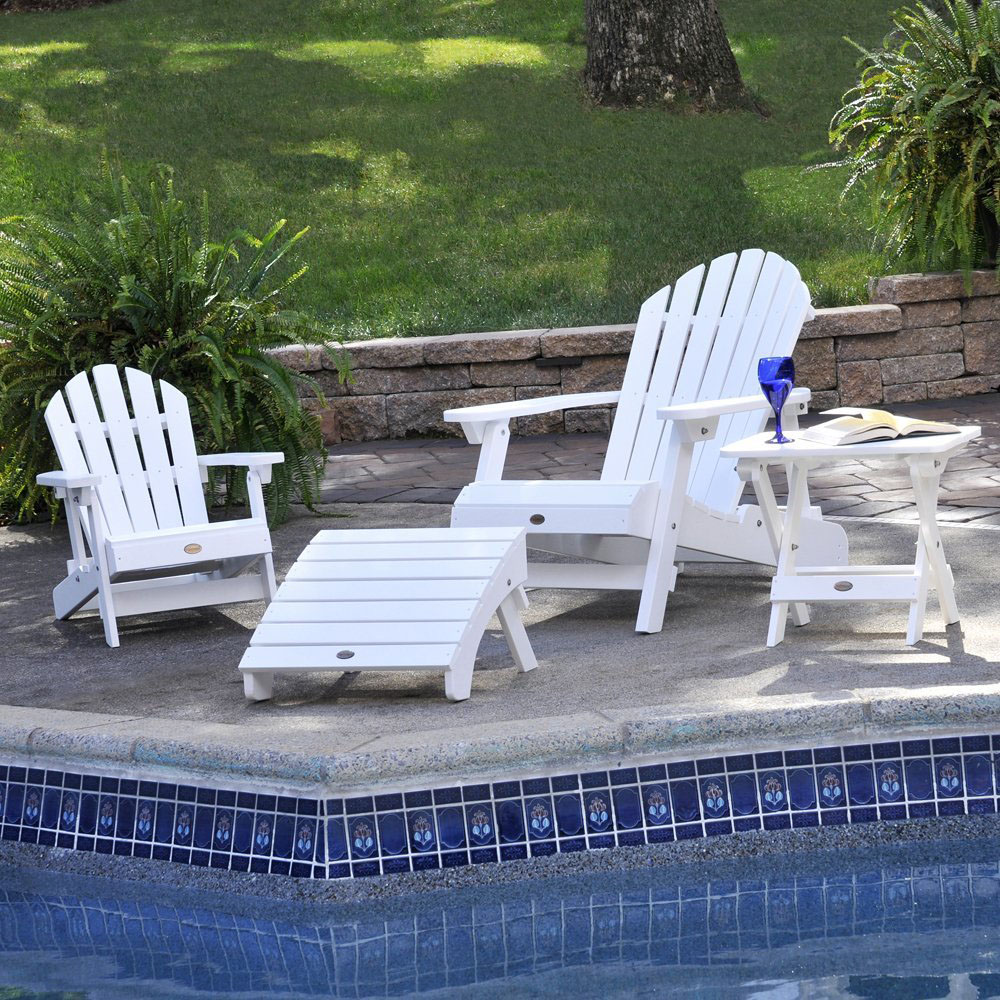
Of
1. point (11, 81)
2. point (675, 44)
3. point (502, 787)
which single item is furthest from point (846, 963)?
point (11, 81)

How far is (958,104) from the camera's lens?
23.6 ft

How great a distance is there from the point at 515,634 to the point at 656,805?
2.91 feet

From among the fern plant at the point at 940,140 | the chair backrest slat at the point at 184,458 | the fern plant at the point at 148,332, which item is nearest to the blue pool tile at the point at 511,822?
the chair backrest slat at the point at 184,458

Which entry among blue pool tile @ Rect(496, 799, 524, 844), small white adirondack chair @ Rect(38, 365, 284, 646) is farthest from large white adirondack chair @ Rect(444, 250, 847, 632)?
blue pool tile @ Rect(496, 799, 524, 844)

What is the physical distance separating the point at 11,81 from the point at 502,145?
4555 millimetres

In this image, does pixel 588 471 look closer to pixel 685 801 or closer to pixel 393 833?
pixel 685 801

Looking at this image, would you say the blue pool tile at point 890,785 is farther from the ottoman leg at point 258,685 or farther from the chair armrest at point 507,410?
the chair armrest at point 507,410

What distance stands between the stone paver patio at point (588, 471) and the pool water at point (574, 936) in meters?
2.50

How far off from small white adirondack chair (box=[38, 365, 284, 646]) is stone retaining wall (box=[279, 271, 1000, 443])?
2.28m

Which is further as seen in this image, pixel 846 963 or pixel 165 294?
pixel 165 294

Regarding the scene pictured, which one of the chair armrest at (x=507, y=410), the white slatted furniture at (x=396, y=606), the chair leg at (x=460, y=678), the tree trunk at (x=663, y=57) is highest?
the tree trunk at (x=663, y=57)

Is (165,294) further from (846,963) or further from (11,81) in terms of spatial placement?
(11,81)

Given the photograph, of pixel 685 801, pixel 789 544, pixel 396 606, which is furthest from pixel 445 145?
pixel 685 801

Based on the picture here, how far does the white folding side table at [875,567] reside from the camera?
374 cm
